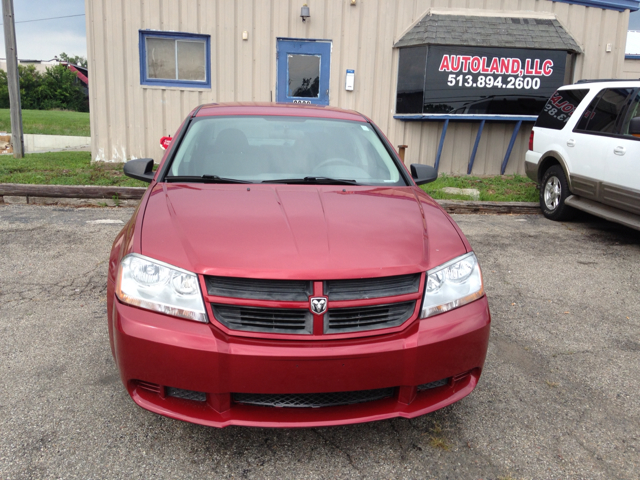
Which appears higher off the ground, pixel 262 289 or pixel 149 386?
pixel 262 289

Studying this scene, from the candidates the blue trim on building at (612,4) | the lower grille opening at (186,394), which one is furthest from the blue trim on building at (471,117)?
the lower grille opening at (186,394)

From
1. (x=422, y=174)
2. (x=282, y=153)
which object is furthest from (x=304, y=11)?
(x=282, y=153)

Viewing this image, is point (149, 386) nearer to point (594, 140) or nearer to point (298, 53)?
point (594, 140)

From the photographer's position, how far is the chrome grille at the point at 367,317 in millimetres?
2172

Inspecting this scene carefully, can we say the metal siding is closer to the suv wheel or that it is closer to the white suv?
the white suv

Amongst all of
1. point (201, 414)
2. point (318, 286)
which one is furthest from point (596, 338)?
point (201, 414)

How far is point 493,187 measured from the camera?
9.44 meters

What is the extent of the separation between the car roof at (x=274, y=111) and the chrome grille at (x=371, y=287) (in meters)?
1.95

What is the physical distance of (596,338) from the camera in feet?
12.4

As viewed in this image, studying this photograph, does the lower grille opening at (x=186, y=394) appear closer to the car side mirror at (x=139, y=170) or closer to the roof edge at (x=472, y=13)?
the car side mirror at (x=139, y=170)

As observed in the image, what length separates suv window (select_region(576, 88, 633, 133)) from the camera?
249 inches

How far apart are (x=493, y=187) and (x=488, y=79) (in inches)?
82.3

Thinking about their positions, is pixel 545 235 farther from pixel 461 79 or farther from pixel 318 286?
pixel 318 286

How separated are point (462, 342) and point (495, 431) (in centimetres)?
65
